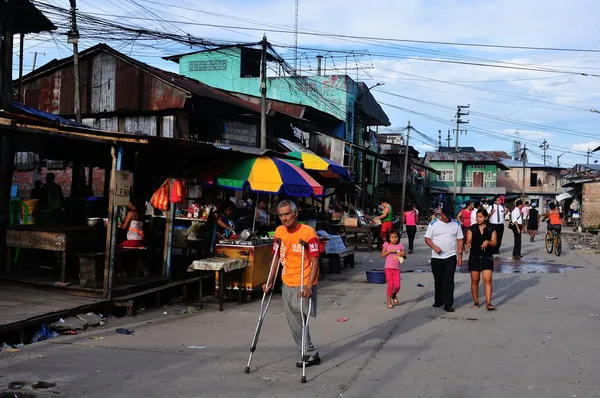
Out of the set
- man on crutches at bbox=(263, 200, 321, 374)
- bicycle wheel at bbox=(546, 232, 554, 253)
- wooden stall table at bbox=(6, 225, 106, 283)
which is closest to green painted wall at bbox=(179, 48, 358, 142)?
bicycle wheel at bbox=(546, 232, 554, 253)

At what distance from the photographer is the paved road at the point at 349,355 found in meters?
5.74

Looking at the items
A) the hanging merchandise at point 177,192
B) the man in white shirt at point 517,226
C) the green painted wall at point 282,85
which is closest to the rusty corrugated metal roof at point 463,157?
the green painted wall at point 282,85

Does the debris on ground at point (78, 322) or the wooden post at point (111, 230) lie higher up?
the wooden post at point (111, 230)

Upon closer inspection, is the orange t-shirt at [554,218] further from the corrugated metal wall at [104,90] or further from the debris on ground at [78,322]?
the debris on ground at [78,322]

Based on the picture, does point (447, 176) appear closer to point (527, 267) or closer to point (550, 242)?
point (550, 242)

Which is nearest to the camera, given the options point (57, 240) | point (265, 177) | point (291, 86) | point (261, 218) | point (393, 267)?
point (57, 240)

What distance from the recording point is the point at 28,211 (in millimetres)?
12211

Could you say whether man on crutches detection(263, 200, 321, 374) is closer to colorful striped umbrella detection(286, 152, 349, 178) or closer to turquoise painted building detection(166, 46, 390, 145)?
colorful striped umbrella detection(286, 152, 349, 178)

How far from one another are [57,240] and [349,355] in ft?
18.0

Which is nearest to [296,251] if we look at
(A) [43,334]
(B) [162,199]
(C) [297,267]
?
(C) [297,267]

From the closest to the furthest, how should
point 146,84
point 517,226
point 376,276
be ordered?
point 376,276, point 517,226, point 146,84

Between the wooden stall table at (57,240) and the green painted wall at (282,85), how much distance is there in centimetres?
2464

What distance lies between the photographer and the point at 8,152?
1243 cm

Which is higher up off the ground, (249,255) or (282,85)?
(282,85)
